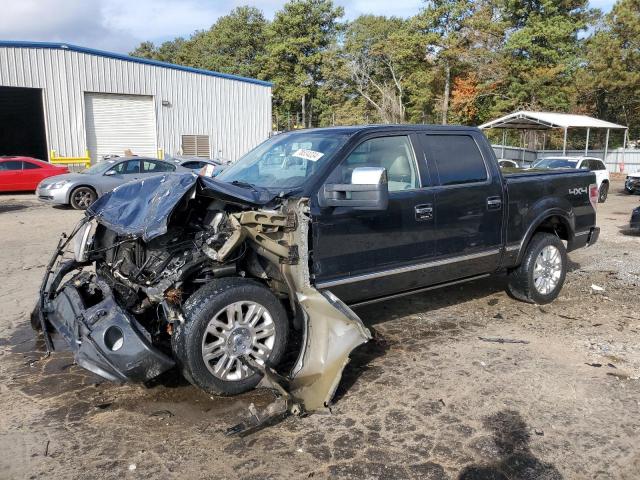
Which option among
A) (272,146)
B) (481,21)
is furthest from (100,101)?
(481,21)

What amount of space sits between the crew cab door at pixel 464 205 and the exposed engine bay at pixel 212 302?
151cm

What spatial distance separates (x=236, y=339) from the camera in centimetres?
384

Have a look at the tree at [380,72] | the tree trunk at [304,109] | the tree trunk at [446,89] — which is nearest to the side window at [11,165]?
the tree trunk at [446,89]

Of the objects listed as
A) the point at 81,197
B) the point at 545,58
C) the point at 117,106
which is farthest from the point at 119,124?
the point at 545,58

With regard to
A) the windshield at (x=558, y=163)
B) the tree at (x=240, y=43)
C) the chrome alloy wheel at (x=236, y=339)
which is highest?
the tree at (x=240, y=43)

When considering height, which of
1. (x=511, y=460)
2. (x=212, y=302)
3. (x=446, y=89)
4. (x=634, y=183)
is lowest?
(x=511, y=460)

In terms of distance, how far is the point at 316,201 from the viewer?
4098mm

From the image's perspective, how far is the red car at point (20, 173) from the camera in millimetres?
17516

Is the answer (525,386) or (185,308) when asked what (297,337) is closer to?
(185,308)

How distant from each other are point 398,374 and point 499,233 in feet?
6.40

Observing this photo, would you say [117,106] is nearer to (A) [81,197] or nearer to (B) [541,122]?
(A) [81,197]

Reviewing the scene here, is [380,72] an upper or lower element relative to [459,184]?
upper

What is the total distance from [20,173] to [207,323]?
16862 mm

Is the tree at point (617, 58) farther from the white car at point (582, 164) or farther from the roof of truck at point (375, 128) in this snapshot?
the roof of truck at point (375, 128)
